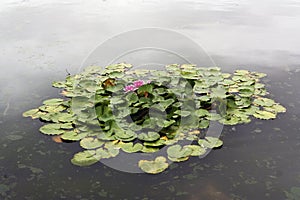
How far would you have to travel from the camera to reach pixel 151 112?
8.87 feet

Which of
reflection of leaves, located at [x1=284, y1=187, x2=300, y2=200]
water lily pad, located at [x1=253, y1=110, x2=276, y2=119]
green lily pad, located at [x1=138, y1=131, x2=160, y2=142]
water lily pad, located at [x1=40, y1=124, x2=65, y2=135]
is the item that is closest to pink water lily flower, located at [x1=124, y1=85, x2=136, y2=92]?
green lily pad, located at [x1=138, y1=131, x2=160, y2=142]

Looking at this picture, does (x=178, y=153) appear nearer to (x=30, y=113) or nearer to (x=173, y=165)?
(x=173, y=165)

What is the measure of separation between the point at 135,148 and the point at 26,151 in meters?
0.82

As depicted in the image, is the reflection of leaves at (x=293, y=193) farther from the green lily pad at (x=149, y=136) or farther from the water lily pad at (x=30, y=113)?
the water lily pad at (x=30, y=113)

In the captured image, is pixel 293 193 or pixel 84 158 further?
pixel 84 158

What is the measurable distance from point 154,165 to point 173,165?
0.47 ft

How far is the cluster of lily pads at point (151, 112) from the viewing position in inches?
90.9

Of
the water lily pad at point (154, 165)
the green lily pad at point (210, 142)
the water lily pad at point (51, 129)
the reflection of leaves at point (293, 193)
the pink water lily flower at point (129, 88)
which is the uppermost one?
the pink water lily flower at point (129, 88)

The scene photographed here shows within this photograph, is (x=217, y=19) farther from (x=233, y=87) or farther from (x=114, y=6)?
(x=233, y=87)

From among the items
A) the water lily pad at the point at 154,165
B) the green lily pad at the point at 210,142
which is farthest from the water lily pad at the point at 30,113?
the green lily pad at the point at 210,142

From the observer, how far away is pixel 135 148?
2285 mm

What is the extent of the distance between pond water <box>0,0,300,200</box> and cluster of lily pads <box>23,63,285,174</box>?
11 cm

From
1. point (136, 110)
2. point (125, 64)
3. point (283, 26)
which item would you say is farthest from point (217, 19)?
point (136, 110)

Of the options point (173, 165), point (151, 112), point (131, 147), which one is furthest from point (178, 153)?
point (151, 112)
